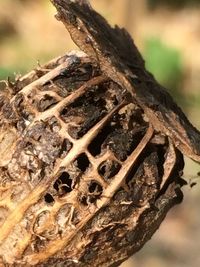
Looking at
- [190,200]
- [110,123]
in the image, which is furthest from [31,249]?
[190,200]

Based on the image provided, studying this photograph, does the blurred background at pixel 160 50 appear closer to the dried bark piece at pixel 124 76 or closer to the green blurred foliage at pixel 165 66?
the green blurred foliage at pixel 165 66

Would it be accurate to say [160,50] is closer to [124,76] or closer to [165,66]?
[165,66]

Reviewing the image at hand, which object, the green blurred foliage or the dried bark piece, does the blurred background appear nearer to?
the green blurred foliage

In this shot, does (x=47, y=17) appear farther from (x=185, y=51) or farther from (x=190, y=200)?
(x=190, y=200)

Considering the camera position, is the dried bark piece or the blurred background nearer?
the dried bark piece

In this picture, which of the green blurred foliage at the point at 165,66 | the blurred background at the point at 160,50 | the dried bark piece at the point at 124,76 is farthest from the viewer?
the green blurred foliage at the point at 165,66

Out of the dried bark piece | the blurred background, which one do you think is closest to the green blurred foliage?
the blurred background

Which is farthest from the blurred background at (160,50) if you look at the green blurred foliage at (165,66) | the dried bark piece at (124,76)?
the dried bark piece at (124,76)

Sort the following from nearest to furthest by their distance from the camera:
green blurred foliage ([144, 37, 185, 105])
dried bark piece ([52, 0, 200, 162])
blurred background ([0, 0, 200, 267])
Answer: dried bark piece ([52, 0, 200, 162])
blurred background ([0, 0, 200, 267])
green blurred foliage ([144, 37, 185, 105])
